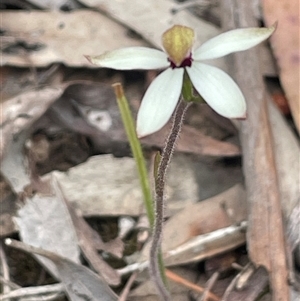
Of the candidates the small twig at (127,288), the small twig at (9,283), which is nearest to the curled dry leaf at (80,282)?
the small twig at (127,288)

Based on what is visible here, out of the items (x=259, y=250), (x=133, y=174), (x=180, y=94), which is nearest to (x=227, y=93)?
(x=180, y=94)

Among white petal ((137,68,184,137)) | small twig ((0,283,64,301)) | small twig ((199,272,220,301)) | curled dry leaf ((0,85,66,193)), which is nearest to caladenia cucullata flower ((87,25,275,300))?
white petal ((137,68,184,137))

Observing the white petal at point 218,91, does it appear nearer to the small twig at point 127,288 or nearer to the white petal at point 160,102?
the white petal at point 160,102

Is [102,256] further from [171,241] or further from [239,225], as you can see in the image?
[239,225]

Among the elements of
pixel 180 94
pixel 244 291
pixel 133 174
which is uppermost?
pixel 180 94

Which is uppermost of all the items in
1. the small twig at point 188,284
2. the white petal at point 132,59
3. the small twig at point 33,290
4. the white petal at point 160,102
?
the white petal at point 132,59

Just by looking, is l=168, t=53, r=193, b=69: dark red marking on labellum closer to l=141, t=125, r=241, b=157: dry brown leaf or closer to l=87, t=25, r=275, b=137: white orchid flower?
l=87, t=25, r=275, b=137: white orchid flower
